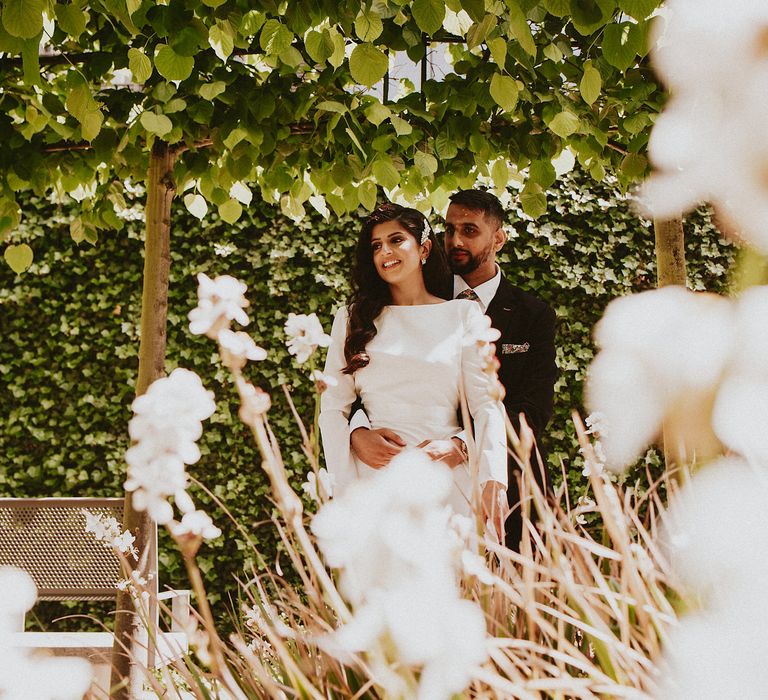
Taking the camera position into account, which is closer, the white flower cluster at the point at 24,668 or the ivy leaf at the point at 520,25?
the white flower cluster at the point at 24,668

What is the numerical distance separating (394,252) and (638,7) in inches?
41.7

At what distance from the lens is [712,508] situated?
0.33 metres

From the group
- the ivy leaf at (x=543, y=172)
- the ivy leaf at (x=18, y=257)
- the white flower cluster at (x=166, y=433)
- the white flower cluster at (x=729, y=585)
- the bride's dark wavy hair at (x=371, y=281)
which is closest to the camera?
the white flower cluster at (x=729, y=585)

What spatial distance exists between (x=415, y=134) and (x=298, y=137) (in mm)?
500

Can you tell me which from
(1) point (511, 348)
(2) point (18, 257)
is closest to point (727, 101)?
(1) point (511, 348)

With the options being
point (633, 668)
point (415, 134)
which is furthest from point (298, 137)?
point (633, 668)

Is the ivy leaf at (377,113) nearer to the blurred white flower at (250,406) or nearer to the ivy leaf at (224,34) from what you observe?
the ivy leaf at (224,34)

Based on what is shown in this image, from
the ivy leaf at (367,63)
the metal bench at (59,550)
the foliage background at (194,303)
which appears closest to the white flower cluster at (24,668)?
the ivy leaf at (367,63)

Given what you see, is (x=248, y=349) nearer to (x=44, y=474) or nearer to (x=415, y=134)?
(x=415, y=134)

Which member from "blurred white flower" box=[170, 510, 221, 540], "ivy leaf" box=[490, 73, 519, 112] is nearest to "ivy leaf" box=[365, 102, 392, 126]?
"ivy leaf" box=[490, 73, 519, 112]

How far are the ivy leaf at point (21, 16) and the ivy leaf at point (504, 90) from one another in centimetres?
131

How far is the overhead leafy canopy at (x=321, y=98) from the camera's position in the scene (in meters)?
2.26

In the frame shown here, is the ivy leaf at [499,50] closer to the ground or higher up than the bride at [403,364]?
higher up

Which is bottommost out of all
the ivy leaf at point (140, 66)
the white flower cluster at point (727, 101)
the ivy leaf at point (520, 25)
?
the white flower cluster at point (727, 101)
